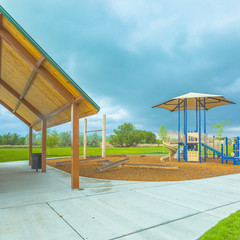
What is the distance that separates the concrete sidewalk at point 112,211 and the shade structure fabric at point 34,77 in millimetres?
2901

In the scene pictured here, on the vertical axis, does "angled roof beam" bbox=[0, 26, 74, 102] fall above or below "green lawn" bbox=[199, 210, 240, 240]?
above

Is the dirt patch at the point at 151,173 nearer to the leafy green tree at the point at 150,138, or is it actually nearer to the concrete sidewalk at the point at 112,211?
the concrete sidewalk at the point at 112,211

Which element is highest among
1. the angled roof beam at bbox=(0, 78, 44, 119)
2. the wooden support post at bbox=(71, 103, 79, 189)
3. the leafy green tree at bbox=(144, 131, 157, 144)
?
the angled roof beam at bbox=(0, 78, 44, 119)

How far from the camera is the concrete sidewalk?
3340 millimetres

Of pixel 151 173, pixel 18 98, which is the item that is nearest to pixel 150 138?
pixel 151 173

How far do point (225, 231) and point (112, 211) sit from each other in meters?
2.17

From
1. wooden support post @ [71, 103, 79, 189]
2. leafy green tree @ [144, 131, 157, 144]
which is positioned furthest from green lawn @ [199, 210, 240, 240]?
leafy green tree @ [144, 131, 157, 144]

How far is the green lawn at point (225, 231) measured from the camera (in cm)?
322

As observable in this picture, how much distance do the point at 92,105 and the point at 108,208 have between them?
127 inches

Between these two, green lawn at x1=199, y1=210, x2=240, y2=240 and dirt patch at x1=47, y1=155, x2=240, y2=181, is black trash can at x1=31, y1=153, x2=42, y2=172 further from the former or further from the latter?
green lawn at x1=199, y1=210, x2=240, y2=240

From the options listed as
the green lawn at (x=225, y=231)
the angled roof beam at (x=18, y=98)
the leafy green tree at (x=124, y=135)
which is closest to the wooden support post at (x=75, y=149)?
the green lawn at (x=225, y=231)

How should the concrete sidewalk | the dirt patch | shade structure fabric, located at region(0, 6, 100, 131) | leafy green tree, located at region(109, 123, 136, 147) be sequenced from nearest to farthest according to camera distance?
the concrete sidewalk, shade structure fabric, located at region(0, 6, 100, 131), the dirt patch, leafy green tree, located at region(109, 123, 136, 147)

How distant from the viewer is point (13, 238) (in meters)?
3.16

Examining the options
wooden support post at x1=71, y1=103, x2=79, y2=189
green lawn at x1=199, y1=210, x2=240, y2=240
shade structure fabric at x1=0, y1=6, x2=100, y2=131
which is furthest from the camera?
wooden support post at x1=71, y1=103, x2=79, y2=189
